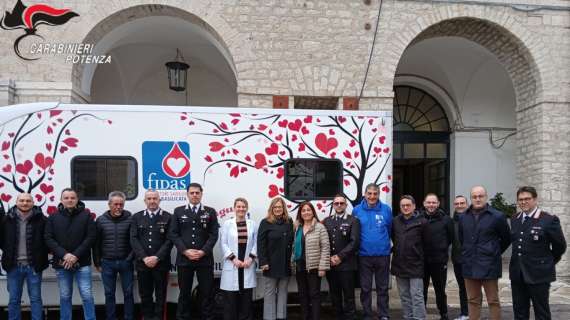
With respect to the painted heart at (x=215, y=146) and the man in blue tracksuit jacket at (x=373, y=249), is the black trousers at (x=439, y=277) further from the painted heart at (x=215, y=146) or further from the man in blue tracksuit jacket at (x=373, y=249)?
the painted heart at (x=215, y=146)

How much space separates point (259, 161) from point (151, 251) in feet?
5.46

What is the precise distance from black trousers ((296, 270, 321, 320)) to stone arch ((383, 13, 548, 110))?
4.54 metres

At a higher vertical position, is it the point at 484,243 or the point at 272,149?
the point at 272,149

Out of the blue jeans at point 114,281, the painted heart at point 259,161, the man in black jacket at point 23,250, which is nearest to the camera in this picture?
the man in black jacket at point 23,250

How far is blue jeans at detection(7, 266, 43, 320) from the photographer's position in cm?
495

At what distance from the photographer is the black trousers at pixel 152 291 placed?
5184 millimetres

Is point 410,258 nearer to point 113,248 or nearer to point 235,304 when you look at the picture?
point 235,304

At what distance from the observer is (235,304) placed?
5.31m

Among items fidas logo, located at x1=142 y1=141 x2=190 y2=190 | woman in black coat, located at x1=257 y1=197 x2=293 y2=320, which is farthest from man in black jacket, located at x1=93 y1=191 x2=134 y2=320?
woman in black coat, located at x1=257 y1=197 x2=293 y2=320

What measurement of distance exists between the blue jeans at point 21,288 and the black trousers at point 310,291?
2.97 metres

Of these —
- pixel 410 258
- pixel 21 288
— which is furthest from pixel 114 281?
pixel 410 258

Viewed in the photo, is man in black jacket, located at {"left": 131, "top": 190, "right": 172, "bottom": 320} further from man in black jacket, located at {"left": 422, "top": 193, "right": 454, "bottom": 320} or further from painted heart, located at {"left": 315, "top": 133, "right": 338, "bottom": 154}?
man in black jacket, located at {"left": 422, "top": 193, "right": 454, "bottom": 320}

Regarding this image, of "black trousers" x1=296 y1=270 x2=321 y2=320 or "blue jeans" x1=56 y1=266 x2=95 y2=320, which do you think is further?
"black trousers" x1=296 y1=270 x2=321 y2=320

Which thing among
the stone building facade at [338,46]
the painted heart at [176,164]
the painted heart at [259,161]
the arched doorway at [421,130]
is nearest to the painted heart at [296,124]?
the painted heart at [259,161]
